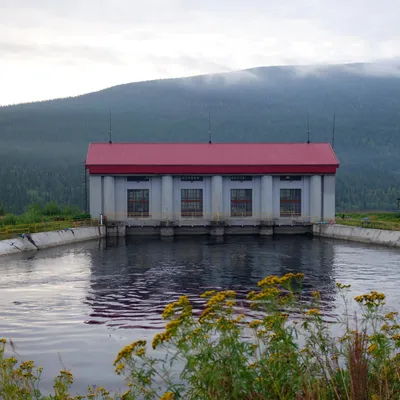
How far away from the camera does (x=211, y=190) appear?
60969mm

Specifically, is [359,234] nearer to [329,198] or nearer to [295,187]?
[329,198]

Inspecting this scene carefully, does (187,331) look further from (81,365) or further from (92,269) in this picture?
(92,269)

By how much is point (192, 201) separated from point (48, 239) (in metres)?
18.5

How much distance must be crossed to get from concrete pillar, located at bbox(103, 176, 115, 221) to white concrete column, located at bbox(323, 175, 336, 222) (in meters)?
21.9

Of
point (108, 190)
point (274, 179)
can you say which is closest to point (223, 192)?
point (274, 179)

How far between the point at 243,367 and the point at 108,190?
52.4 metres

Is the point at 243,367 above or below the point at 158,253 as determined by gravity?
above

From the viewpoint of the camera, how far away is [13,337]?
17.9 metres

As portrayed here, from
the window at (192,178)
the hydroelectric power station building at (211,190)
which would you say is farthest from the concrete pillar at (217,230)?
the window at (192,178)

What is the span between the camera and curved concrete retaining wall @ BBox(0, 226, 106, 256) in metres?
42.2

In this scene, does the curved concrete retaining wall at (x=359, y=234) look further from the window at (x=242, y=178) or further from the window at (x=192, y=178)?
the window at (x=192, y=178)

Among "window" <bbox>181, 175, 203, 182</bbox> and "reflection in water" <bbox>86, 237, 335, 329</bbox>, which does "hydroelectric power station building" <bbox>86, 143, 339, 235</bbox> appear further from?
"reflection in water" <bbox>86, 237, 335, 329</bbox>

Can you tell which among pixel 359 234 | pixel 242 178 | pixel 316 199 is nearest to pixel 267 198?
pixel 242 178

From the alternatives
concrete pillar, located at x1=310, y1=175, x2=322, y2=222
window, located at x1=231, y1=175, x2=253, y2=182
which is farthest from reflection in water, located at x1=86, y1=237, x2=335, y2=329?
window, located at x1=231, y1=175, x2=253, y2=182
